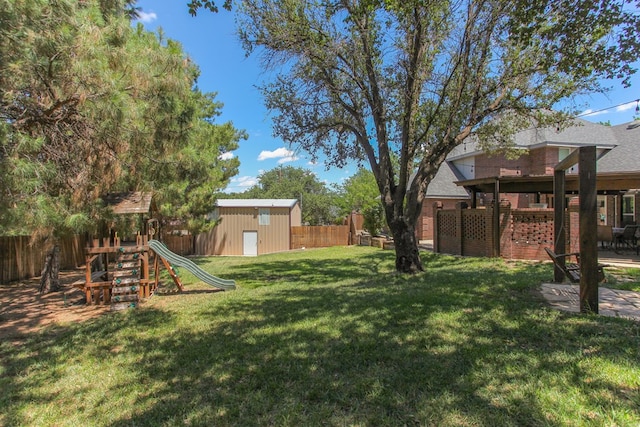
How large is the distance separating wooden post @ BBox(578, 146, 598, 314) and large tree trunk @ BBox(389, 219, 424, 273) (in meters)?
4.33

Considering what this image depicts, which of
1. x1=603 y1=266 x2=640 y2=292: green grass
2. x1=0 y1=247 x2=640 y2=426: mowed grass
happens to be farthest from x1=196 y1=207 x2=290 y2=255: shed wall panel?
x1=603 y1=266 x2=640 y2=292: green grass

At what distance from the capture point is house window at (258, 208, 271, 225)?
24203mm

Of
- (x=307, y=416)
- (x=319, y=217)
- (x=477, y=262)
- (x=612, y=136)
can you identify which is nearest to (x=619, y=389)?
(x=307, y=416)

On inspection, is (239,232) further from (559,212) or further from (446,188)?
(559,212)

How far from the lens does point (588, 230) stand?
436cm

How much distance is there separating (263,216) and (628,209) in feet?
65.5

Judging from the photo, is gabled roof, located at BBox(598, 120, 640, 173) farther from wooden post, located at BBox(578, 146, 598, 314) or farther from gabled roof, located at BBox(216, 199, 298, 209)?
gabled roof, located at BBox(216, 199, 298, 209)

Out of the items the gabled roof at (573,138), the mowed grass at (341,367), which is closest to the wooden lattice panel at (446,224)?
the gabled roof at (573,138)

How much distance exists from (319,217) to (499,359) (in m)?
41.7

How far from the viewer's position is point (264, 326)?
483 centimetres

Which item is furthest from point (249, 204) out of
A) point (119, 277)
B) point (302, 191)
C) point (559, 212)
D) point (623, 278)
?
point (302, 191)

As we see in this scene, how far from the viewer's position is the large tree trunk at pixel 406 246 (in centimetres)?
862

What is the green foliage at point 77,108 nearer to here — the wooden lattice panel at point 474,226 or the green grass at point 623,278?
the green grass at point 623,278

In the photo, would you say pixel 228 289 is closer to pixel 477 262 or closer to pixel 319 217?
pixel 477 262
